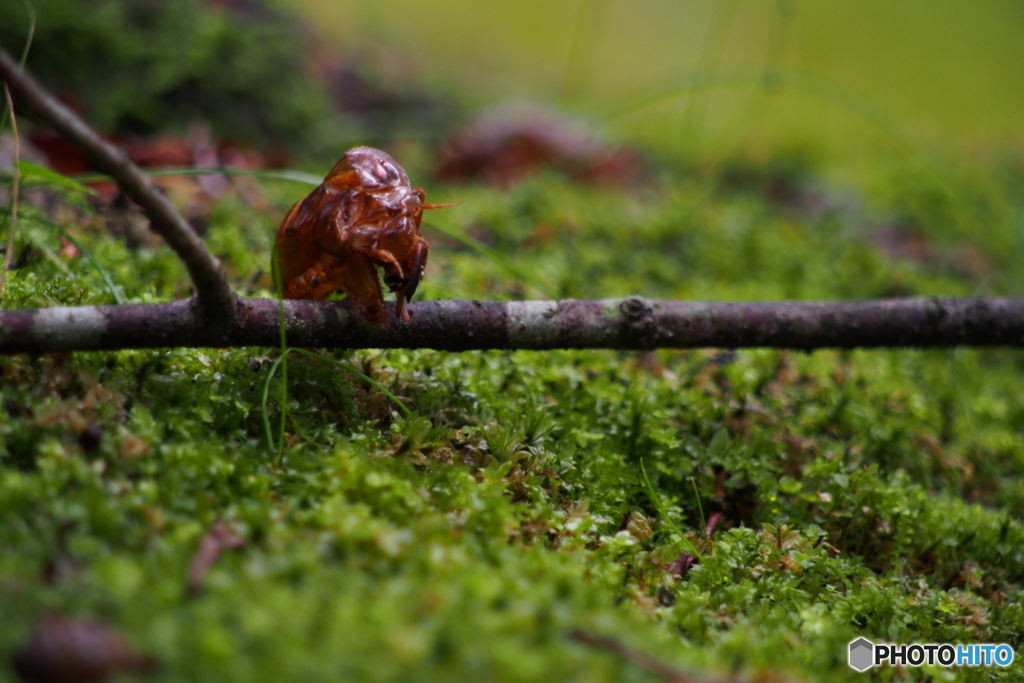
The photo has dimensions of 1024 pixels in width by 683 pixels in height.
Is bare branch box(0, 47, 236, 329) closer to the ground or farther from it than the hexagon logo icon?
farther from it

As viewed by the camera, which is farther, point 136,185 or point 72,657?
point 136,185

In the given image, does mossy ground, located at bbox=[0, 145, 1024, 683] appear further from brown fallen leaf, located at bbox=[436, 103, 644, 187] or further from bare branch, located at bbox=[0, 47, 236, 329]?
brown fallen leaf, located at bbox=[436, 103, 644, 187]

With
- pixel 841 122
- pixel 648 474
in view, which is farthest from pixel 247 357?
pixel 841 122

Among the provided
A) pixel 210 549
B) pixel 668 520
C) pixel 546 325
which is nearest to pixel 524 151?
pixel 546 325

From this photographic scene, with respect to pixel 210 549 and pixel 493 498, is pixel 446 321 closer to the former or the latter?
pixel 493 498

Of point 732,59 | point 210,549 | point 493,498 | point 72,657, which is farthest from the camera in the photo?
point 732,59

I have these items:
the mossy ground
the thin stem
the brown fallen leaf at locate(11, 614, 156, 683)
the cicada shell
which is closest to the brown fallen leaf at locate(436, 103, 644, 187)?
the mossy ground
